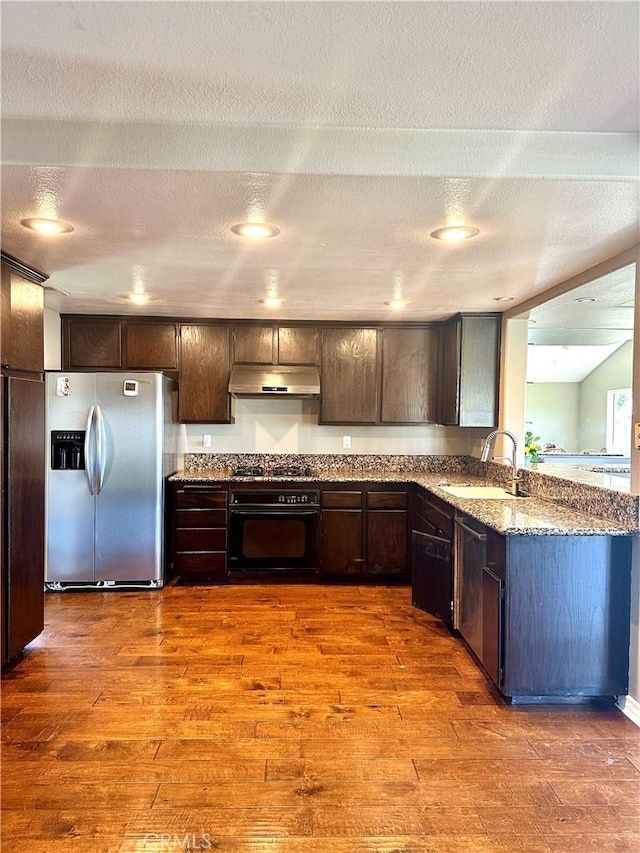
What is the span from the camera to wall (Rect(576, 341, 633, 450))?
9078 millimetres

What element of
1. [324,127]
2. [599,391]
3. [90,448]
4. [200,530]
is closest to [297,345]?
[200,530]

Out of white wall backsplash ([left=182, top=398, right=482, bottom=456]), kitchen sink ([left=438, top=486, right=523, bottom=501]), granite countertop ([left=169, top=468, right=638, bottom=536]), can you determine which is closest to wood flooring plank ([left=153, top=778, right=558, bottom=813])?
granite countertop ([left=169, top=468, right=638, bottom=536])

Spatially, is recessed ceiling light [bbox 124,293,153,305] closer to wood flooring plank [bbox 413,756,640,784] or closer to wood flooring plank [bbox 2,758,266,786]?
wood flooring plank [bbox 2,758,266,786]

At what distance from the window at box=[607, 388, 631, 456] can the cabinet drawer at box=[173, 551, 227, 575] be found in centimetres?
757

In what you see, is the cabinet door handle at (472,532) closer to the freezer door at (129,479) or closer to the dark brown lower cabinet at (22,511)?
the freezer door at (129,479)

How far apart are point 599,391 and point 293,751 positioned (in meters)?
9.65

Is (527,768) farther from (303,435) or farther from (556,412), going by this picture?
(556,412)

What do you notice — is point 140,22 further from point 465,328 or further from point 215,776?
point 465,328

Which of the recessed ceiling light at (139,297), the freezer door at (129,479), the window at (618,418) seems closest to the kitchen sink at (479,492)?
the freezer door at (129,479)

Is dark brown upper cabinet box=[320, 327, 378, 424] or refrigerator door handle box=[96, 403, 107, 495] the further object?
dark brown upper cabinet box=[320, 327, 378, 424]

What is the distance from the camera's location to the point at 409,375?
4574 millimetres

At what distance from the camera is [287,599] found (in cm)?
384

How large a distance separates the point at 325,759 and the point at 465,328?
3.20 metres

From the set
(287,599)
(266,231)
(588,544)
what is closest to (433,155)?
(266,231)
